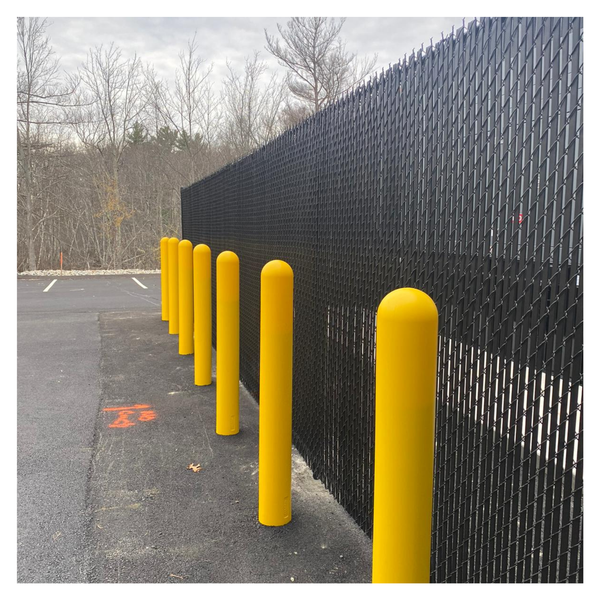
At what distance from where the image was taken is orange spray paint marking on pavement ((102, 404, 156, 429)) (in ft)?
16.0

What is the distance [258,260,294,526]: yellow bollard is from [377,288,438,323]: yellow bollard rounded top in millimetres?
1441

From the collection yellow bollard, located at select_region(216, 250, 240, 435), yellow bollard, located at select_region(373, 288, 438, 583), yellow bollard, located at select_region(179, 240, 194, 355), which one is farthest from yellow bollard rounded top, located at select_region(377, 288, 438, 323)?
yellow bollard, located at select_region(179, 240, 194, 355)

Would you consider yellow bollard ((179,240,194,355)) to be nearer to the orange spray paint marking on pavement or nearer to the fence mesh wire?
the orange spray paint marking on pavement

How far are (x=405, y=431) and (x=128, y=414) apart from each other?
4007 millimetres

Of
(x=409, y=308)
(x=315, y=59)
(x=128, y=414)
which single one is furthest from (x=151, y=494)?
(x=315, y=59)

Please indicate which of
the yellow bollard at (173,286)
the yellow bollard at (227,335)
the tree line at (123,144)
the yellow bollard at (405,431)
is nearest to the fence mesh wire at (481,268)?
the yellow bollard at (405,431)

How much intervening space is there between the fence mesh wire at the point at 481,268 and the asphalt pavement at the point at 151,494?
43 centimetres

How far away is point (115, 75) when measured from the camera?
22.8 m

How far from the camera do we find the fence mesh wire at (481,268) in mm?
1773

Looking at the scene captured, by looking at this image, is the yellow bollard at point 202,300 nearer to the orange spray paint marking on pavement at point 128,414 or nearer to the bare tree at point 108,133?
the orange spray paint marking on pavement at point 128,414

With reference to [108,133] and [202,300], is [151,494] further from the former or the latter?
[108,133]

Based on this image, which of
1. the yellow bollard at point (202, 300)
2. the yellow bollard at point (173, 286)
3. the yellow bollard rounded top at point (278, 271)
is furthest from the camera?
the yellow bollard at point (173, 286)

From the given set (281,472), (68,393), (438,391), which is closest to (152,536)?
(281,472)

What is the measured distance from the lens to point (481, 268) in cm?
214
